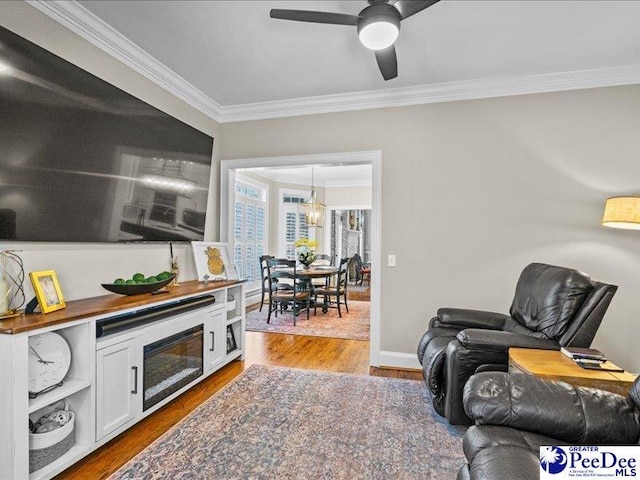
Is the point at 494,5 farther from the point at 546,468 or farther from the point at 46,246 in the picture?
the point at 46,246

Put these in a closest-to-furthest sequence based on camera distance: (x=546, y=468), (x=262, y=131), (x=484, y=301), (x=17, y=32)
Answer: (x=546, y=468)
(x=17, y=32)
(x=484, y=301)
(x=262, y=131)

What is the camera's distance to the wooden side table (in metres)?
1.72

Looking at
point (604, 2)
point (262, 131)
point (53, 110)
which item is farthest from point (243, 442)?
point (604, 2)

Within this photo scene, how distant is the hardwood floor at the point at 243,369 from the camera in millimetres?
2035

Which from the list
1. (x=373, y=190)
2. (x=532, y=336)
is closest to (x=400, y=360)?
(x=532, y=336)

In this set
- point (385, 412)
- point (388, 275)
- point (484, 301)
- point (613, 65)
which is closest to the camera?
point (385, 412)

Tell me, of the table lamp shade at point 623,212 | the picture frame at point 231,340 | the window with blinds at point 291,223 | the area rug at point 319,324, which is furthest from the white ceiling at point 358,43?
the window with blinds at point 291,223

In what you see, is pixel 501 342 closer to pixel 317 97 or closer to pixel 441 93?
pixel 441 93

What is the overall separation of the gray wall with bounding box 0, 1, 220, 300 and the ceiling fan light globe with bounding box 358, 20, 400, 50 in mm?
1985

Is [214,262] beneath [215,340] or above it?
above

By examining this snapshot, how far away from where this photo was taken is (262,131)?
160 inches

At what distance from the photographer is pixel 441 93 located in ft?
11.4

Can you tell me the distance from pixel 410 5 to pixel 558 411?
2006mm

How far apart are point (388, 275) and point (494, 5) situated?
2375 mm
